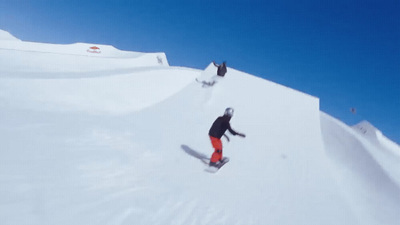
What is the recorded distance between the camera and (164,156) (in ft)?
21.9

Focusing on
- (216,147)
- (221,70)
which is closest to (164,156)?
(216,147)

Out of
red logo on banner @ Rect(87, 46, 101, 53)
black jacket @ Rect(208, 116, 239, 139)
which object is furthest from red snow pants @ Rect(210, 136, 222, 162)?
red logo on banner @ Rect(87, 46, 101, 53)

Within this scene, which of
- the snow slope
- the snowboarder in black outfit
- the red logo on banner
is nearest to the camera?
the snow slope

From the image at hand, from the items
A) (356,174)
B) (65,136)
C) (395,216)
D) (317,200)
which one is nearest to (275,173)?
(317,200)

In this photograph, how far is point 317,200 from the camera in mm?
6277

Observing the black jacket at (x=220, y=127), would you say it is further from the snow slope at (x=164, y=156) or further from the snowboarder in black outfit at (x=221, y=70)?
the snowboarder in black outfit at (x=221, y=70)

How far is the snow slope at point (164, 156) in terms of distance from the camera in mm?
4016

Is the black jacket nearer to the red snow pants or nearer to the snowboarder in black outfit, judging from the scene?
the red snow pants

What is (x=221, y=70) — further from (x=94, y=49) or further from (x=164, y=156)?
(x=94, y=49)

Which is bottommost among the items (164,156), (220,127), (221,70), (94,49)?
(164,156)

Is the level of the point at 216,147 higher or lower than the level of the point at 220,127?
lower

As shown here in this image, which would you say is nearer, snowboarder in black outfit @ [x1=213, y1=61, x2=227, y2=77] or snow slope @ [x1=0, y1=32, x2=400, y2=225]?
snow slope @ [x1=0, y1=32, x2=400, y2=225]

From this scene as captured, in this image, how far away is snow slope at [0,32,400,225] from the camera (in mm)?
4016

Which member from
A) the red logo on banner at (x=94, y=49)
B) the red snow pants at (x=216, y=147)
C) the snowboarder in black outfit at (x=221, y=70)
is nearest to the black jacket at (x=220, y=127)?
the red snow pants at (x=216, y=147)
